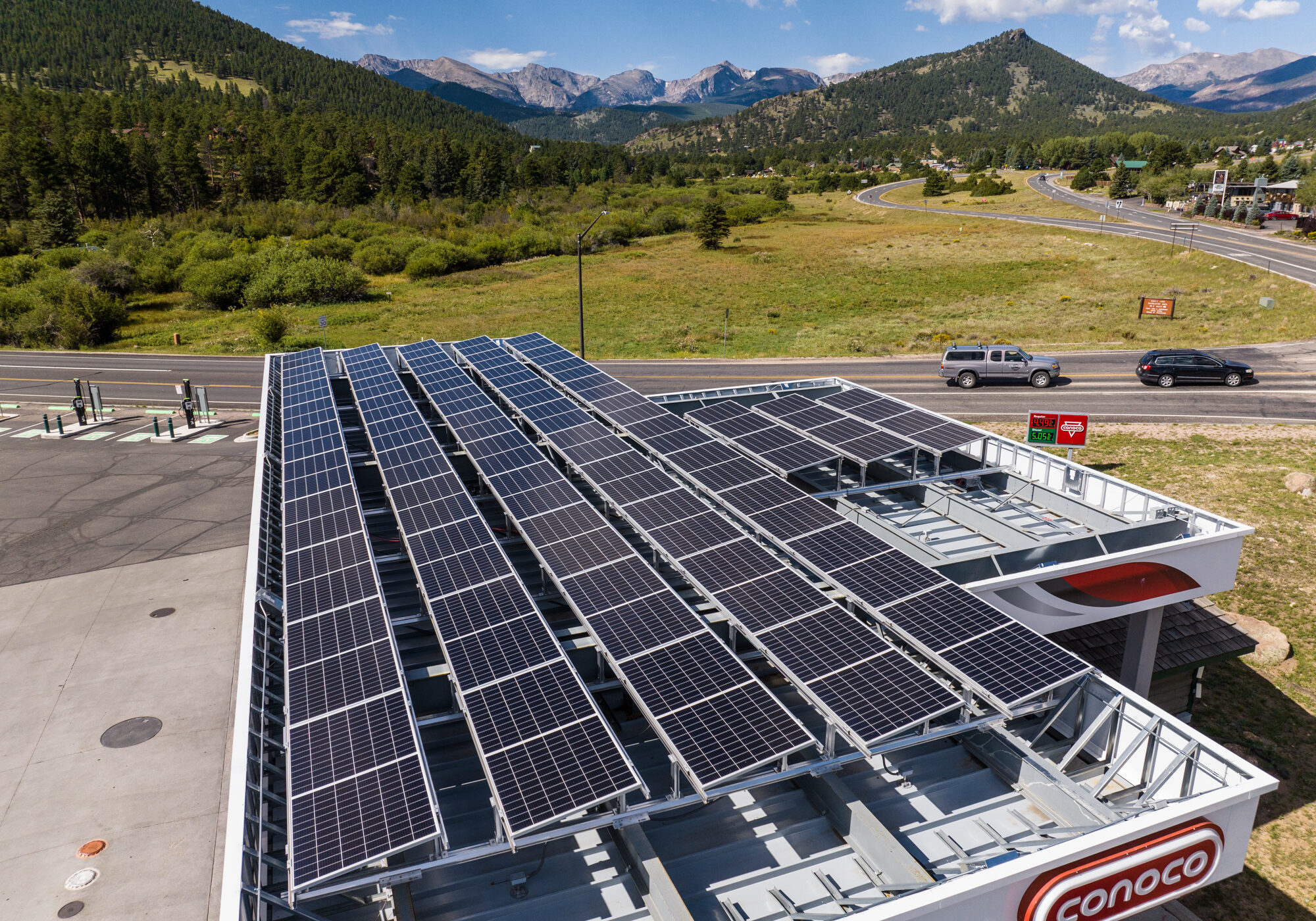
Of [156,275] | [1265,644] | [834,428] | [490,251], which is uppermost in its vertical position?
[490,251]

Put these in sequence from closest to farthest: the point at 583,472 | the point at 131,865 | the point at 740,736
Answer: the point at 740,736 → the point at 131,865 → the point at 583,472

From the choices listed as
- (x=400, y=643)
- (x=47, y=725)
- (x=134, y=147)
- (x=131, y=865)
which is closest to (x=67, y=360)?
(x=47, y=725)

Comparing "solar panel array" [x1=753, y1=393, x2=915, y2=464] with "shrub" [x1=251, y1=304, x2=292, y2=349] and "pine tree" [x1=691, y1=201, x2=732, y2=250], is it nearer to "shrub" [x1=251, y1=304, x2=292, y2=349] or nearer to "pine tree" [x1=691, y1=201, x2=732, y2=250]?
"shrub" [x1=251, y1=304, x2=292, y2=349]

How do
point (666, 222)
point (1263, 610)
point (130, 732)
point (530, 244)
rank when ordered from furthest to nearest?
point (666, 222), point (530, 244), point (1263, 610), point (130, 732)

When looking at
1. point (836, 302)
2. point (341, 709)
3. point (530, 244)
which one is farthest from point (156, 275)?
point (341, 709)

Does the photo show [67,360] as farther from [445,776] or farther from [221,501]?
[445,776]

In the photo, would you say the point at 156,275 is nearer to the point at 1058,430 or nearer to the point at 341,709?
the point at 341,709

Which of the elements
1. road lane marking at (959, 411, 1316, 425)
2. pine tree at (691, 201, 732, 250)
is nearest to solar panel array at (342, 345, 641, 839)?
road lane marking at (959, 411, 1316, 425)
